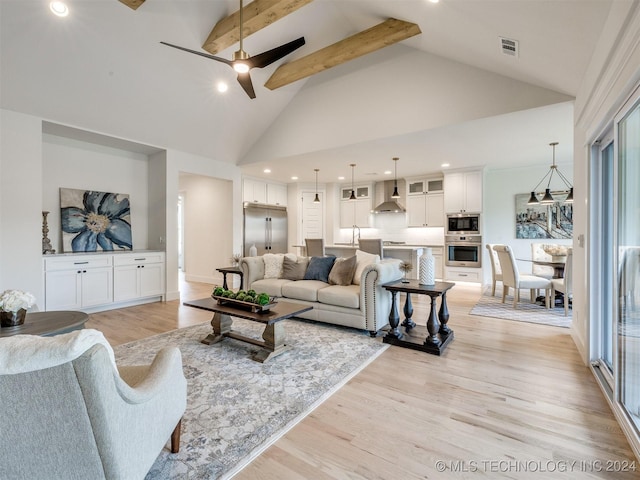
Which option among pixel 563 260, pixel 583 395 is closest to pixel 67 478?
pixel 583 395

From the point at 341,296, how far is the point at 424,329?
1025 millimetres

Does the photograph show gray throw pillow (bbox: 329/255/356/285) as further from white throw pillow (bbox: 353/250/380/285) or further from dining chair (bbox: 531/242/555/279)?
dining chair (bbox: 531/242/555/279)

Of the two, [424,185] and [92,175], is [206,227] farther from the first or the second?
[424,185]

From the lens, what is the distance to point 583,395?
227 centimetres

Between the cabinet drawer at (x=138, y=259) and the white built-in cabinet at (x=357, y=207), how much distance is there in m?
4.95

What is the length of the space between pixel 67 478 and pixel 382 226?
7929 mm

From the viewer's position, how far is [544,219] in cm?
666

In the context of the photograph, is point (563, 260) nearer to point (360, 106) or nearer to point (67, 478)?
point (360, 106)

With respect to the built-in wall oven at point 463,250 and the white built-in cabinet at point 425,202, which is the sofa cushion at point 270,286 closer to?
the built-in wall oven at point 463,250

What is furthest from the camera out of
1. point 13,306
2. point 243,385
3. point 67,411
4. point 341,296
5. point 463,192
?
point 463,192

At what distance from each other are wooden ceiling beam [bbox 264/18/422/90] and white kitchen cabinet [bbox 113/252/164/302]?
3.61 meters

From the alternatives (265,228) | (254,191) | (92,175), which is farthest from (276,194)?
(92,175)

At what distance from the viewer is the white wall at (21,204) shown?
3.78m

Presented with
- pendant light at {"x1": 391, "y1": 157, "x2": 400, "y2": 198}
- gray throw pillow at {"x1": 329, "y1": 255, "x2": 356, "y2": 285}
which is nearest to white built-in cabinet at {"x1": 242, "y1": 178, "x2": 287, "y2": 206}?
pendant light at {"x1": 391, "y1": 157, "x2": 400, "y2": 198}
